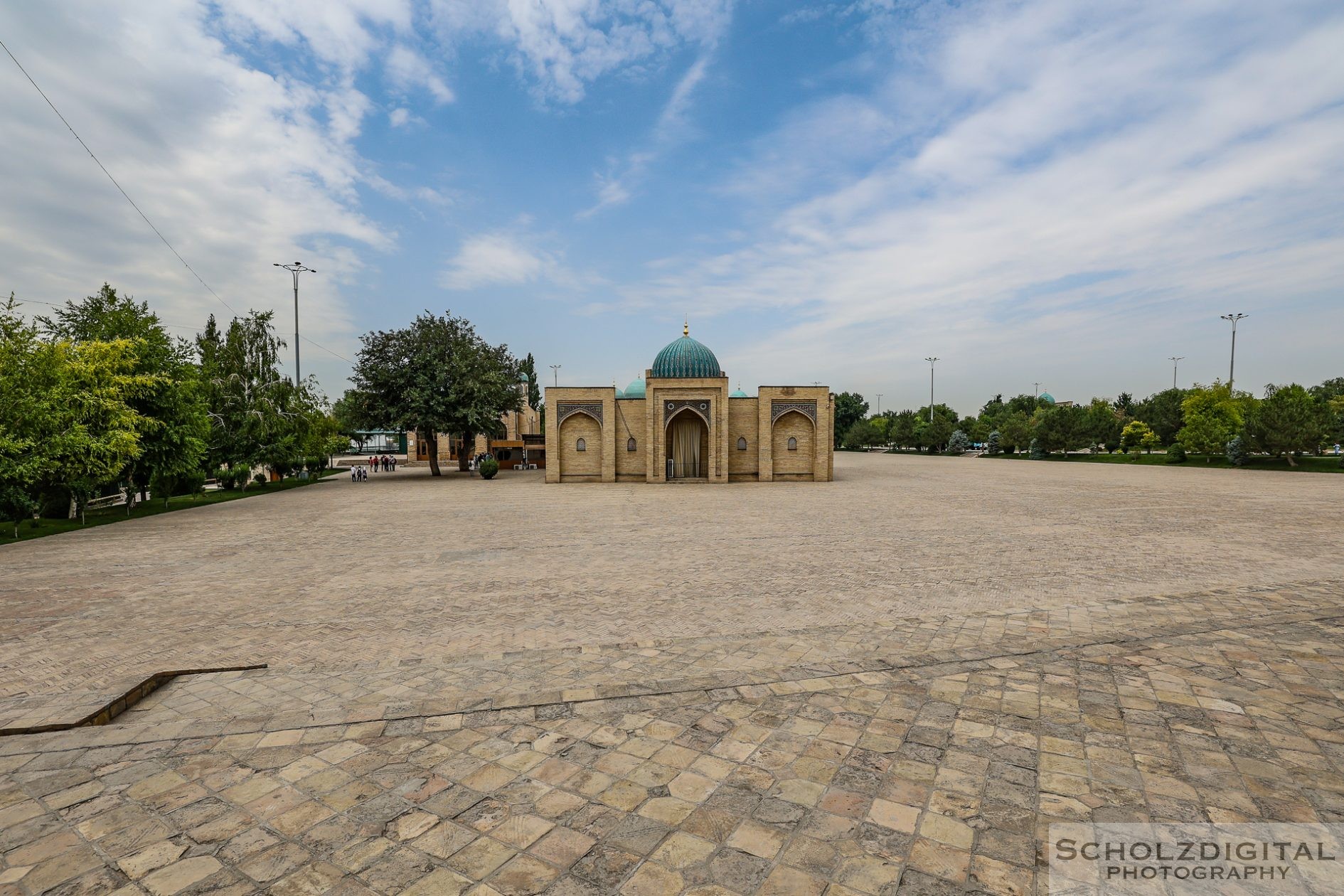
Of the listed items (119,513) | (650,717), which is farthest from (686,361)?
(650,717)

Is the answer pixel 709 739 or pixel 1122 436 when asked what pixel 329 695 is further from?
pixel 1122 436

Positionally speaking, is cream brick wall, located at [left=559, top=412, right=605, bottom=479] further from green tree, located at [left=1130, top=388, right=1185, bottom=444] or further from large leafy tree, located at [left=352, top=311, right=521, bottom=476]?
green tree, located at [left=1130, top=388, right=1185, bottom=444]

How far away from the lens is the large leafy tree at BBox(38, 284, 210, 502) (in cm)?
1673

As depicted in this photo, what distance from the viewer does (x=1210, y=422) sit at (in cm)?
3816

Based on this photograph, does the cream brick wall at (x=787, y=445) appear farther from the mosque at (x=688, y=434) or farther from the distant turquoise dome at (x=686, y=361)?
the distant turquoise dome at (x=686, y=361)

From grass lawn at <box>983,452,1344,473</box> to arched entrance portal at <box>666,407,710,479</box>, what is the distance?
30843 millimetres

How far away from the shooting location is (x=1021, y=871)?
2.71 m

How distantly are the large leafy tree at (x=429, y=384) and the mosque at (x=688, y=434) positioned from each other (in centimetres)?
388

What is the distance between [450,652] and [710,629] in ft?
8.76

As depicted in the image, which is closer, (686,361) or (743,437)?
(743,437)

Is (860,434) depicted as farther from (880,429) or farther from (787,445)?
(787,445)

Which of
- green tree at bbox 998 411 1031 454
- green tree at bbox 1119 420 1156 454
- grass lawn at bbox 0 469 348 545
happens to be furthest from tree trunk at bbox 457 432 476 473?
green tree at bbox 1119 420 1156 454

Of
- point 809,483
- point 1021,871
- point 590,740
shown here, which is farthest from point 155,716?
point 809,483

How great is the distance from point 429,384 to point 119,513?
47.8 feet
